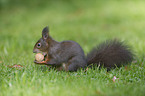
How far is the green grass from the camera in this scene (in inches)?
113

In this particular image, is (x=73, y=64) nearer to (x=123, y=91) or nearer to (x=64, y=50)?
(x=64, y=50)

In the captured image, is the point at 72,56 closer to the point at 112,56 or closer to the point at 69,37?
the point at 112,56

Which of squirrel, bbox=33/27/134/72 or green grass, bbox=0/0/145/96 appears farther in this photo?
squirrel, bbox=33/27/134/72

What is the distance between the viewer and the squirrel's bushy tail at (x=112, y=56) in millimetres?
4062

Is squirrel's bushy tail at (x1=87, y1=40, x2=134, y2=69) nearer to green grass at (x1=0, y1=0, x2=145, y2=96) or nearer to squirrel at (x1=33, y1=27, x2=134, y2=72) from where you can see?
squirrel at (x1=33, y1=27, x2=134, y2=72)

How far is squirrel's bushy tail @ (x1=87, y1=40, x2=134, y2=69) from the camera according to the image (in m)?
4.06

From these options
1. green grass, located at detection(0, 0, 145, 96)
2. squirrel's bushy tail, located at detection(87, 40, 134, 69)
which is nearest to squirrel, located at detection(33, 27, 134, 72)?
squirrel's bushy tail, located at detection(87, 40, 134, 69)

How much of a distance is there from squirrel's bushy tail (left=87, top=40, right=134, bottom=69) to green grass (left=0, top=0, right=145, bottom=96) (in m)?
0.16

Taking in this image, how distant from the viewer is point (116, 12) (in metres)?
11.0

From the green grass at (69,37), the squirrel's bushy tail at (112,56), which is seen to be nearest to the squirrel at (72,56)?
the squirrel's bushy tail at (112,56)

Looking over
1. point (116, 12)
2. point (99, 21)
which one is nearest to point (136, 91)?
point (99, 21)

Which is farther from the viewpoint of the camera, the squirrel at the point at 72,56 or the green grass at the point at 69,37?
A: the squirrel at the point at 72,56

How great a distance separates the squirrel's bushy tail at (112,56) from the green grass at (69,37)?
0.16 meters

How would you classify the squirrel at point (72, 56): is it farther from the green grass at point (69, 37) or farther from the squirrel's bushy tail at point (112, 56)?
the green grass at point (69, 37)
